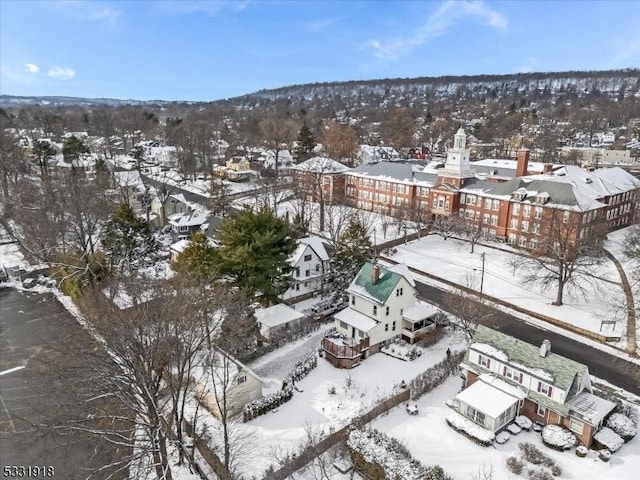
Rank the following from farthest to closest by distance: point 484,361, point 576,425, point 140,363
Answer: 1. point 484,361
2. point 576,425
3. point 140,363

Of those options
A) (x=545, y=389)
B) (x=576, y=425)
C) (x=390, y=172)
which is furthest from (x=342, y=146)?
(x=576, y=425)

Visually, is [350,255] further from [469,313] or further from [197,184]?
[197,184]

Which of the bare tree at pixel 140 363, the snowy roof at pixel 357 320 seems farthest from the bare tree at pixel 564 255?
the bare tree at pixel 140 363

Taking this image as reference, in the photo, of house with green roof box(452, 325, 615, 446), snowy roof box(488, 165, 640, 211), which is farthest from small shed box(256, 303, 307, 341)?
snowy roof box(488, 165, 640, 211)

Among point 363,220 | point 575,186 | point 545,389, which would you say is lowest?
point 545,389

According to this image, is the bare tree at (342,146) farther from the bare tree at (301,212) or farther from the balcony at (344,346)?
the balcony at (344,346)

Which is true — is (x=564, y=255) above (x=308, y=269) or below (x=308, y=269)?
above
